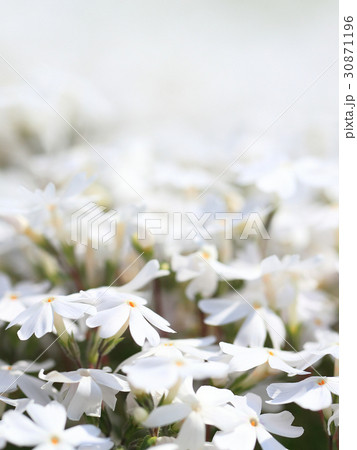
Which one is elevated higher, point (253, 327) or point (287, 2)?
point (287, 2)

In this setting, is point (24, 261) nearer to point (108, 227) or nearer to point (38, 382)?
point (108, 227)

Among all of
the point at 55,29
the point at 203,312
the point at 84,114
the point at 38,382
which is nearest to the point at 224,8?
the point at 55,29

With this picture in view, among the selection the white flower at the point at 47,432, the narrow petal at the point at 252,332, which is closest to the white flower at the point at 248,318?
the narrow petal at the point at 252,332

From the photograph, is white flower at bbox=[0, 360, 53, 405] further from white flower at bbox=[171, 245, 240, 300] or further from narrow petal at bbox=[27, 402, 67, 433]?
white flower at bbox=[171, 245, 240, 300]

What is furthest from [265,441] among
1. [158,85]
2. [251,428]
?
[158,85]

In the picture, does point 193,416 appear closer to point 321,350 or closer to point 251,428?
point 251,428

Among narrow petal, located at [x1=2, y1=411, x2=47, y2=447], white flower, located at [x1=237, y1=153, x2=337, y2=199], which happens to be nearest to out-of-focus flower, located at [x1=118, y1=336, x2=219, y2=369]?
narrow petal, located at [x1=2, y1=411, x2=47, y2=447]

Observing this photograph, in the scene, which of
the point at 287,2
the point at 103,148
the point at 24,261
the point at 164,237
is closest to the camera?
the point at 164,237
